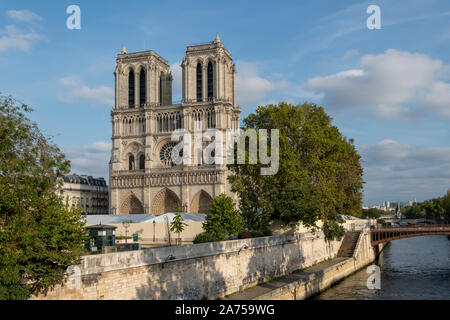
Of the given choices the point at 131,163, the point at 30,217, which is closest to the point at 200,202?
the point at 131,163

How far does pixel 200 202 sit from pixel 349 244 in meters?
27.6

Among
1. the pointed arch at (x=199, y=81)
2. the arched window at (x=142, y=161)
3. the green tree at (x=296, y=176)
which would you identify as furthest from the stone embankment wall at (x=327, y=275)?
the arched window at (x=142, y=161)

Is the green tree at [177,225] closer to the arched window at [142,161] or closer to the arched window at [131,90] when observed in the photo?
the arched window at [142,161]

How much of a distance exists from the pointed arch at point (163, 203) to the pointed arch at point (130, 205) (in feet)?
9.66

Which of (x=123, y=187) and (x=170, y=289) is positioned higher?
(x=123, y=187)

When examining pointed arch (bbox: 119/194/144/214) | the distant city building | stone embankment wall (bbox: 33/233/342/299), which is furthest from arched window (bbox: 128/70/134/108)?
stone embankment wall (bbox: 33/233/342/299)

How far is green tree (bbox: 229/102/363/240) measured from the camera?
36.0 meters

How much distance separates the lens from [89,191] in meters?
92.0

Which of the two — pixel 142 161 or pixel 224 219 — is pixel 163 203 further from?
pixel 224 219
